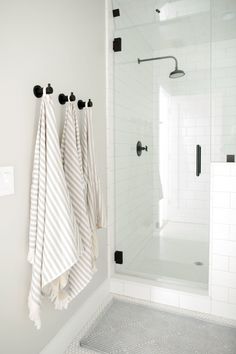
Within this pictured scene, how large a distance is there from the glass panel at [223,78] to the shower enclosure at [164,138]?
3cm

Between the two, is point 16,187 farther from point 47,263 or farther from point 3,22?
point 3,22

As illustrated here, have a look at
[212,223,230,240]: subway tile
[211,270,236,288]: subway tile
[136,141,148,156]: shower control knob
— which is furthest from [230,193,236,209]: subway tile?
[136,141,148,156]: shower control knob

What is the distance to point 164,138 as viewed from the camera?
2.05 meters

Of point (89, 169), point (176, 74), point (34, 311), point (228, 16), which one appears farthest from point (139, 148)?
point (34, 311)

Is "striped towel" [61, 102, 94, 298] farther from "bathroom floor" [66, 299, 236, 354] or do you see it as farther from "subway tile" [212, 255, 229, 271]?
"subway tile" [212, 255, 229, 271]

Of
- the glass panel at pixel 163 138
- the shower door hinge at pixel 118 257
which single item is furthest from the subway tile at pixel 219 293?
the shower door hinge at pixel 118 257

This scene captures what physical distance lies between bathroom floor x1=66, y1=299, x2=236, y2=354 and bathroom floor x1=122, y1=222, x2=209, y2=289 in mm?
250

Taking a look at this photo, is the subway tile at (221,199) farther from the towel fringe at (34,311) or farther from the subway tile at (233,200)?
the towel fringe at (34,311)

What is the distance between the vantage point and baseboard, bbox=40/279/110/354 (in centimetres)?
144

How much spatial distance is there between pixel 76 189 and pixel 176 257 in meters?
1.07

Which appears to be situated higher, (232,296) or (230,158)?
(230,158)

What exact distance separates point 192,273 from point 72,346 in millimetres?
925

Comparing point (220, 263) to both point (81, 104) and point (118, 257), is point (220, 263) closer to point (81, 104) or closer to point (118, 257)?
point (118, 257)

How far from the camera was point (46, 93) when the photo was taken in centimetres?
119
